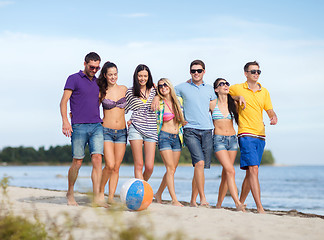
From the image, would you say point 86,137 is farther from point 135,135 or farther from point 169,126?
point 169,126

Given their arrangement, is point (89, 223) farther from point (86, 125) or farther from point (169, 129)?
point (169, 129)

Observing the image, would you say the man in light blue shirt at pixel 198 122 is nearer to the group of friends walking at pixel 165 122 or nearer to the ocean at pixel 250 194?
the group of friends walking at pixel 165 122

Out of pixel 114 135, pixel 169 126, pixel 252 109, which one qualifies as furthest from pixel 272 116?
pixel 114 135

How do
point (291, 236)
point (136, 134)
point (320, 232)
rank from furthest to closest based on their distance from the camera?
point (136, 134), point (320, 232), point (291, 236)

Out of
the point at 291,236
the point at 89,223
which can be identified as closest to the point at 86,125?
the point at 89,223

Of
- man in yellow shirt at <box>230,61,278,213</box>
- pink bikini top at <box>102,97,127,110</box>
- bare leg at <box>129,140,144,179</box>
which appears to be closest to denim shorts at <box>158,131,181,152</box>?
bare leg at <box>129,140,144,179</box>

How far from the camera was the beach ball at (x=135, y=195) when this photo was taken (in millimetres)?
7070

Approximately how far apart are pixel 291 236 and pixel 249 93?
3385 millimetres

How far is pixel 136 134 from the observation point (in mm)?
8078

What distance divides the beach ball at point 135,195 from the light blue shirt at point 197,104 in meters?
1.68

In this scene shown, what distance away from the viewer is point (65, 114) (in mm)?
7680

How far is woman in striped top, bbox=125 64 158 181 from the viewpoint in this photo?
8.09m

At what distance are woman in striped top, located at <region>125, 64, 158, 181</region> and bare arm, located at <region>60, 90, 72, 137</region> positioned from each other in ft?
3.50

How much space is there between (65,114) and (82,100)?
0.36 metres
